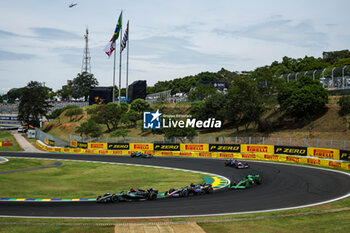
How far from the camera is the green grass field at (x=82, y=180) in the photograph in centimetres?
2410

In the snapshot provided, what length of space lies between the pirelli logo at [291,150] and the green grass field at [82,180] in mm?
15666

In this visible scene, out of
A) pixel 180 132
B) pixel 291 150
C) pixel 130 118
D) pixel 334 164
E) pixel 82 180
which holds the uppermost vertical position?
pixel 130 118

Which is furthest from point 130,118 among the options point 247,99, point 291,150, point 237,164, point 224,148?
point 237,164

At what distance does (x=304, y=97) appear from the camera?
199ft

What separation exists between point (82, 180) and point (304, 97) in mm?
44864

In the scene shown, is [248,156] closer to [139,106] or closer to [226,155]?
[226,155]

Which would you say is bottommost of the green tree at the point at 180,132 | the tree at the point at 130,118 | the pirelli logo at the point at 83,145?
the pirelli logo at the point at 83,145

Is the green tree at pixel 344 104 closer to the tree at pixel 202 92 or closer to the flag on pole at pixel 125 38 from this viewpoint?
the tree at pixel 202 92

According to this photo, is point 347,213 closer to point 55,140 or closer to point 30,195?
point 30,195

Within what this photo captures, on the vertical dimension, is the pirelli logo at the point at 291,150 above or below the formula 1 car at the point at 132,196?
above

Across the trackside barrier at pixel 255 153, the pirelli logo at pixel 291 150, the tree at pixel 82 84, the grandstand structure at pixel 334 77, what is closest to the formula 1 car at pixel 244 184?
the trackside barrier at pixel 255 153

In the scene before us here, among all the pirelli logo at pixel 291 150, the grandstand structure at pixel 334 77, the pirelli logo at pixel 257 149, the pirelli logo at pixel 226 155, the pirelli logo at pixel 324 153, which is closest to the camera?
the pirelli logo at pixel 324 153

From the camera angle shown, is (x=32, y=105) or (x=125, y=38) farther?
(x=32, y=105)

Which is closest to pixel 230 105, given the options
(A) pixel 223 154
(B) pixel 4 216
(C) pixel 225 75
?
(A) pixel 223 154
